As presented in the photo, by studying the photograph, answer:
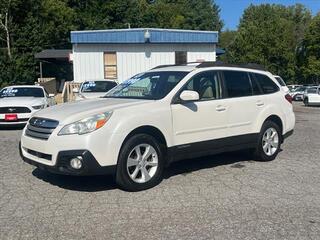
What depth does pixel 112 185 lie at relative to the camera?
663cm

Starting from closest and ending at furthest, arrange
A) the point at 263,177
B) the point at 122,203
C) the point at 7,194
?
the point at 122,203 < the point at 7,194 < the point at 263,177

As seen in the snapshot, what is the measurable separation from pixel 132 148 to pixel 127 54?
20.0 metres

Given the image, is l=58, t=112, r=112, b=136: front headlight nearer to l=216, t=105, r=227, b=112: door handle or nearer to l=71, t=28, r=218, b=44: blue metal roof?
l=216, t=105, r=227, b=112: door handle

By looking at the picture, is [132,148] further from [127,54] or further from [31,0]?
[31,0]

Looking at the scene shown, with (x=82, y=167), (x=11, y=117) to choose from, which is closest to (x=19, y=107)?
(x=11, y=117)

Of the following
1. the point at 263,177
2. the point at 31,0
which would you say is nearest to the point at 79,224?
the point at 263,177

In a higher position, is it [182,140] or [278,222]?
[182,140]

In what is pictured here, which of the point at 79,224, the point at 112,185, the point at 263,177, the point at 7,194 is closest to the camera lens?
the point at 79,224

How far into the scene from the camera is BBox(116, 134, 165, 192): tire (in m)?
6.18

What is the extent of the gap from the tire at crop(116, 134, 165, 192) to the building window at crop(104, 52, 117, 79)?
19617mm

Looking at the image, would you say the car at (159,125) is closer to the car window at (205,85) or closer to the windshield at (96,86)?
the car window at (205,85)

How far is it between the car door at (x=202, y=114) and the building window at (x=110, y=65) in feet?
61.5

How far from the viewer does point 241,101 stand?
7809 millimetres

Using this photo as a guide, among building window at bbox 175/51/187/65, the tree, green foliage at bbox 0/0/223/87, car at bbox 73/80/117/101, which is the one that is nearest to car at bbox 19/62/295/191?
car at bbox 73/80/117/101
